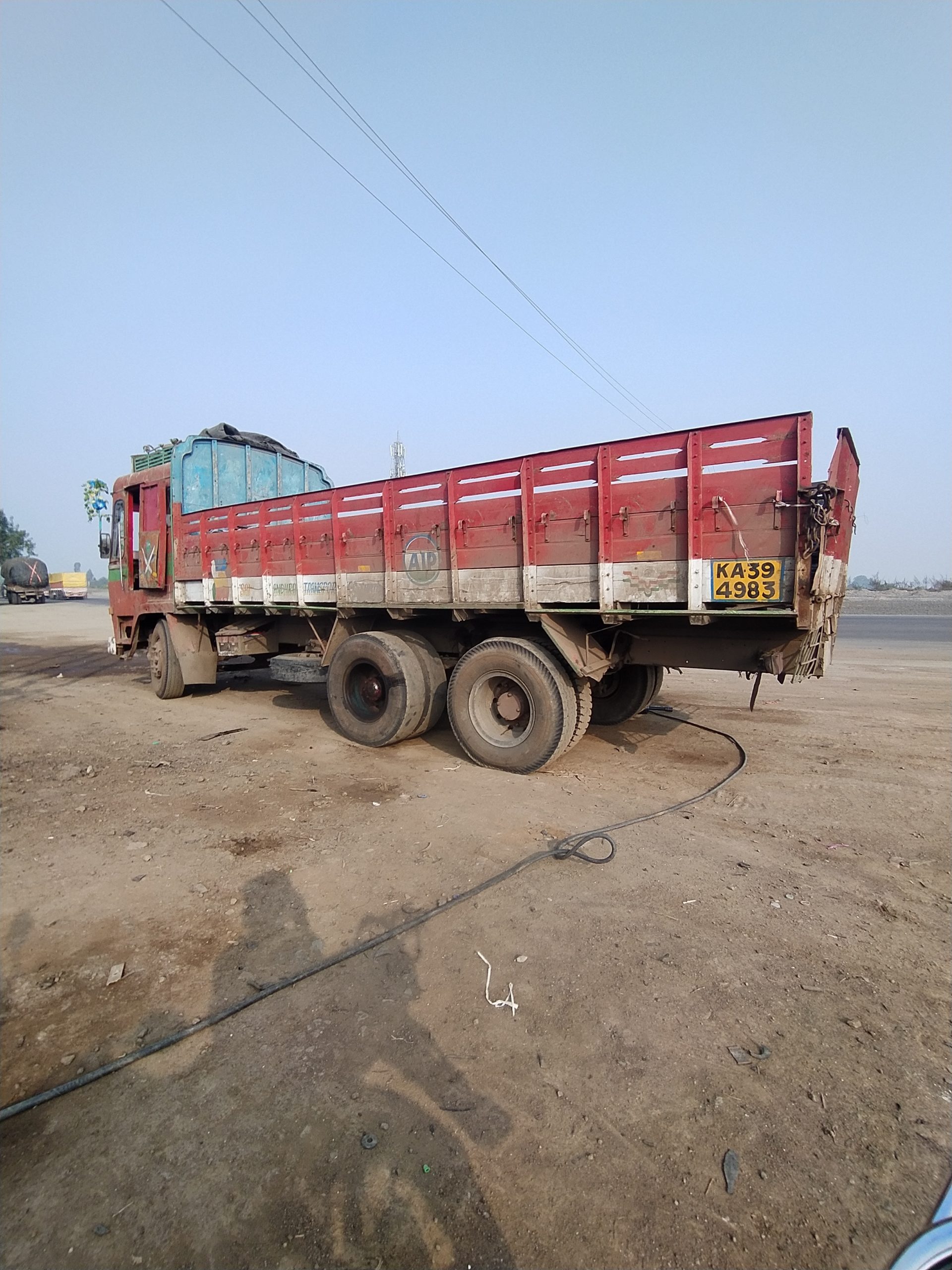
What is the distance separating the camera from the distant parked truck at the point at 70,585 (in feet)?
184

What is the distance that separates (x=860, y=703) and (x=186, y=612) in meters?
10.3

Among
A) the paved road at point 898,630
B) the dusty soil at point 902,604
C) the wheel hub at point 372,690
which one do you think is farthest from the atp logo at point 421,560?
the dusty soil at point 902,604

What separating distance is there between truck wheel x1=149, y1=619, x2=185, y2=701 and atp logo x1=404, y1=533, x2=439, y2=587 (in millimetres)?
5054

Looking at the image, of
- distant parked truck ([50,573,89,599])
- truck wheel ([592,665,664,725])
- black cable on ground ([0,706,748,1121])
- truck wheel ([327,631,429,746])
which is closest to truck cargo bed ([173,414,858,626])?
truck wheel ([327,631,429,746])

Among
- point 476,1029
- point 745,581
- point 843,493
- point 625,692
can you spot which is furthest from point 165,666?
point 843,493

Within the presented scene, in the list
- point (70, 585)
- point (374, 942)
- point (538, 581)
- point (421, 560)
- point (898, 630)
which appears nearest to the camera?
point (374, 942)

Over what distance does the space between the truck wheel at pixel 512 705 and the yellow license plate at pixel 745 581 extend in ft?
5.31

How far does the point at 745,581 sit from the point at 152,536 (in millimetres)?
8868

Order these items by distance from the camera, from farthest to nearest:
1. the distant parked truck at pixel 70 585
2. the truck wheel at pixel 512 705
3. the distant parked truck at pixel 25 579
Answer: the distant parked truck at pixel 70 585 < the distant parked truck at pixel 25 579 < the truck wheel at pixel 512 705

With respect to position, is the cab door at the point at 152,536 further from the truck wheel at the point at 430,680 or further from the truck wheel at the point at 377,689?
the truck wheel at the point at 430,680

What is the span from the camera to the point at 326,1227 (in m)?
1.65

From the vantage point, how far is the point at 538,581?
5422 millimetres

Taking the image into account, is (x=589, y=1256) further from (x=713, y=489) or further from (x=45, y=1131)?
(x=713, y=489)

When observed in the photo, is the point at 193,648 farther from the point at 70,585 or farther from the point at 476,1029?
the point at 70,585
